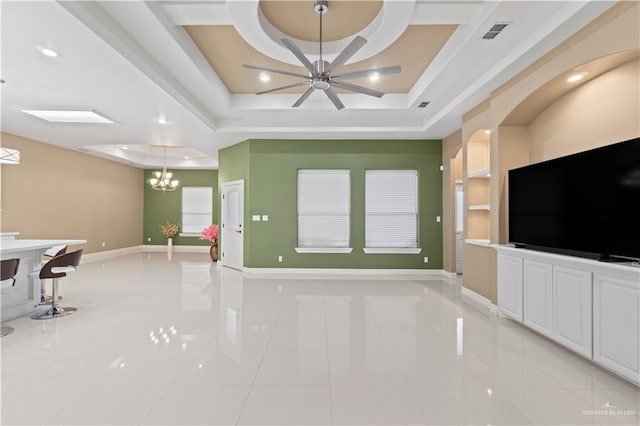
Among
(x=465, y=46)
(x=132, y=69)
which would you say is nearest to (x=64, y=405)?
(x=132, y=69)

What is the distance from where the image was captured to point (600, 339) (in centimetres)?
254

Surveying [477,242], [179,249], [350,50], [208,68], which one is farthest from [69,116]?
[477,242]

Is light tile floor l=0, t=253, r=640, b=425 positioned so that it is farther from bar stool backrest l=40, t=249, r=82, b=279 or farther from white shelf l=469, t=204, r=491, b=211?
white shelf l=469, t=204, r=491, b=211

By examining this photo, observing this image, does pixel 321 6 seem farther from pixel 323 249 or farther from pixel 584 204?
pixel 323 249

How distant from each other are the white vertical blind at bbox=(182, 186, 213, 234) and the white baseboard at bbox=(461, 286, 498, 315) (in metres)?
8.72

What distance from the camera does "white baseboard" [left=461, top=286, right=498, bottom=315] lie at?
4272mm

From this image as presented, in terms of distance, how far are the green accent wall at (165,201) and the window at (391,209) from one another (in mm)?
6377

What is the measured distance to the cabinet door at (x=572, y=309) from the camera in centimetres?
268

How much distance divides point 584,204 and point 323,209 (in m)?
4.77

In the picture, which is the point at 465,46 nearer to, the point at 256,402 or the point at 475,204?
the point at 475,204

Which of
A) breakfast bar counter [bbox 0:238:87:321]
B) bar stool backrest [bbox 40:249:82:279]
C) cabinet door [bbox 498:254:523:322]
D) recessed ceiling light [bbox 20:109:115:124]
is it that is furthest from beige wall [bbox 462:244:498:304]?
recessed ceiling light [bbox 20:109:115:124]

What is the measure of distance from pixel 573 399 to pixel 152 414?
2.91m

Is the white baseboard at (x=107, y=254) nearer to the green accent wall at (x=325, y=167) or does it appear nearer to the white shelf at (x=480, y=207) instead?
the green accent wall at (x=325, y=167)

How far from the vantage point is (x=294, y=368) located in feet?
8.69
